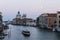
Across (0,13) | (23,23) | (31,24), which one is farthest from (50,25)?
(23,23)

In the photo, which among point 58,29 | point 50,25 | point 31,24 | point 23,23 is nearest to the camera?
point 58,29

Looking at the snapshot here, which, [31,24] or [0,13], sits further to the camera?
[31,24]

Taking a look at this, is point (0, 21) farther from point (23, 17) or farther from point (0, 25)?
point (23, 17)

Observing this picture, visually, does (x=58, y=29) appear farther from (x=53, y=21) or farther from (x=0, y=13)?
(x=0, y=13)

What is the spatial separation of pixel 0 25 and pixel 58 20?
12732mm

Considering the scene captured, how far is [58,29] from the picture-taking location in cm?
4638

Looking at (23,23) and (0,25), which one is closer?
(0,25)

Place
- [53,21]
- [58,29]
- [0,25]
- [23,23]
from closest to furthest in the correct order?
[0,25] → [58,29] → [53,21] → [23,23]

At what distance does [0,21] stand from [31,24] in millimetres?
A: 47759

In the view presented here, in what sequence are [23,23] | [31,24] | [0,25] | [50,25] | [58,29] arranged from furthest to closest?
1. [23,23]
2. [31,24]
3. [50,25]
4. [58,29]
5. [0,25]

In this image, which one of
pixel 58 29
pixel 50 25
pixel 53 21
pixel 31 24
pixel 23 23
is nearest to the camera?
pixel 58 29

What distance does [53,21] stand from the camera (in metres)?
53.2

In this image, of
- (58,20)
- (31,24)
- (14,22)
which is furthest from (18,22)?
(58,20)

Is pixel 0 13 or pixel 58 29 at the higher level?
pixel 0 13
